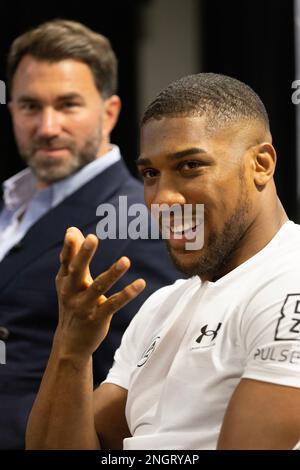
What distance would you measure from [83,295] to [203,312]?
0.82 ft

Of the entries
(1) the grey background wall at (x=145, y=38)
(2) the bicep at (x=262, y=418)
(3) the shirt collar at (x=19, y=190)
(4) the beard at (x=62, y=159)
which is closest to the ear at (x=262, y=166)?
(2) the bicep at (x=262, y=418)

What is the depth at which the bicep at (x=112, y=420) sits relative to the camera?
7.16 feet

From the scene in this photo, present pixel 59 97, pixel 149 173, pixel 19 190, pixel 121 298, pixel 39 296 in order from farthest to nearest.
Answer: pixel 19 190 → pixel 59 97 → pixel 39 296 → pixel 149 173 → pixel 121 298

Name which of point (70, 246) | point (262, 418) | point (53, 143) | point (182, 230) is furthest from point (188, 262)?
point (53, 143)

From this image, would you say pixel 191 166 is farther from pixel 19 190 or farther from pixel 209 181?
pixel 19 190

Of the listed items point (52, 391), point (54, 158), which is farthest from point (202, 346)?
point (54, 158)

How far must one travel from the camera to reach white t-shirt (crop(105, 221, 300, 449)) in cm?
173

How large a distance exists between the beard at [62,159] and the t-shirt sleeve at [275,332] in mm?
1555

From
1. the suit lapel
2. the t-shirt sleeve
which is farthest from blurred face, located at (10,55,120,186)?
the t-shirt sleeve

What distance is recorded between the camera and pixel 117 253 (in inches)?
111

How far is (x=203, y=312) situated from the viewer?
1935mm

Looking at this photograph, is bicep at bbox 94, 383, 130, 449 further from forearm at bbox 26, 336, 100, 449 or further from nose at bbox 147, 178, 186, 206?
nose at bbox 147, 178, 186, 206

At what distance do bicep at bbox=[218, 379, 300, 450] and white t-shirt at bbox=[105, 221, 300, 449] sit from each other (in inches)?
0.8

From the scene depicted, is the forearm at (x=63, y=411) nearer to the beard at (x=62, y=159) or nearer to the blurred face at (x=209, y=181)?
the blurred face at (x=209, y=181)
